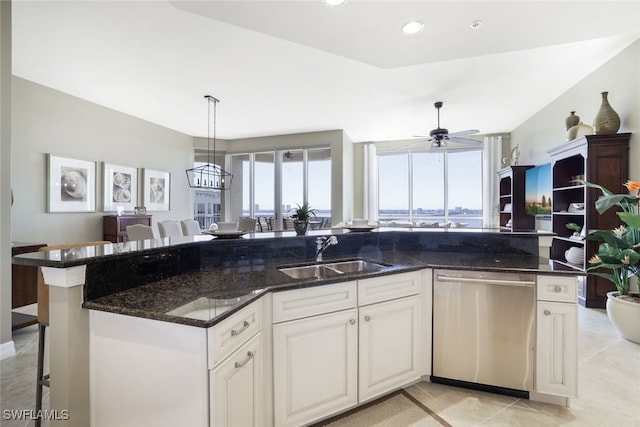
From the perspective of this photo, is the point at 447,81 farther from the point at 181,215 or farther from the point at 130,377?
the point at 181,215

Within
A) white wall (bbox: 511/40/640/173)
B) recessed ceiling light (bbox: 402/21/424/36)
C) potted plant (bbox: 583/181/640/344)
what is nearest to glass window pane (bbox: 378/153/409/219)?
white wall (bbox: 511/40/640/173)

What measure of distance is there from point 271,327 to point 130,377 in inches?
23.7

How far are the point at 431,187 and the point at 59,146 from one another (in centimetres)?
774

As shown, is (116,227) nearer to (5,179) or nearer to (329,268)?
(5,179)

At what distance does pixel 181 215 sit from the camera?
6844mm

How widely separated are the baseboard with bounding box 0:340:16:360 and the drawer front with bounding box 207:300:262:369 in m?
2.56

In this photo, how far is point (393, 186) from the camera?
815cm

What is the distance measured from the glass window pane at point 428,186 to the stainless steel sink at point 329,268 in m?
6.17

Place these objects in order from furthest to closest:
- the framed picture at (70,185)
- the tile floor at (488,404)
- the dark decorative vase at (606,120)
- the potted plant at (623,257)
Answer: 1. the framed picture at (70,185)
2. the dark decorative vase at (606,120)
3. the potted plant at (623,257)
4. the tile floor at (488,404)

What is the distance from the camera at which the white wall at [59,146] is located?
4.00 m

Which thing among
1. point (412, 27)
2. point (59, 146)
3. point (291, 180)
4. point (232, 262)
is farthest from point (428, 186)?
point (59, 146)

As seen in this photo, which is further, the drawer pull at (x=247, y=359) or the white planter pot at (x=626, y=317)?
the white planter pot at (x=626, y=317)

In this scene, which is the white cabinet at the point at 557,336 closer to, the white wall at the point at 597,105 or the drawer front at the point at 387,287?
the drawer front at the point at 387,287

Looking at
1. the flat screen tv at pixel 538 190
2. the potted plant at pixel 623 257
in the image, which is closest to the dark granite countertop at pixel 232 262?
the potted plant at pixel 623 257
